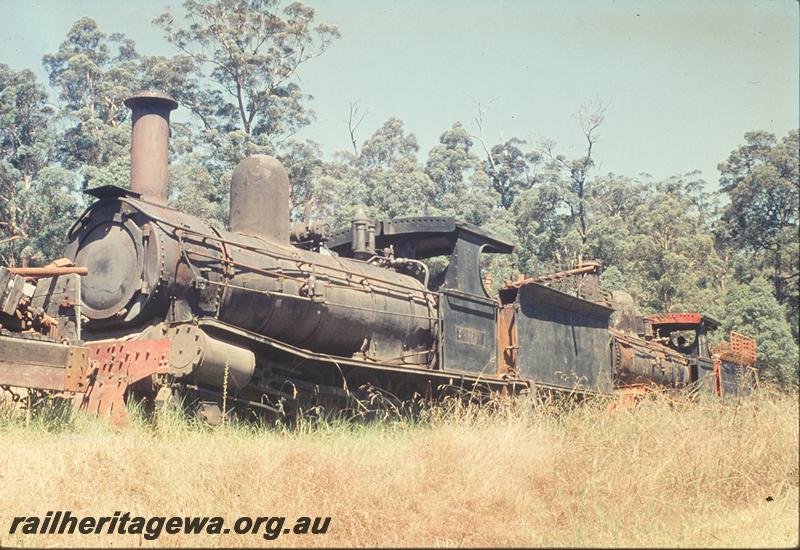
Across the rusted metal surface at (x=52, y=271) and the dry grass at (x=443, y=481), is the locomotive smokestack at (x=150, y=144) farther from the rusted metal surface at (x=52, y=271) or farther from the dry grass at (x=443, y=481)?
the dry grass at (x=443, y=481)

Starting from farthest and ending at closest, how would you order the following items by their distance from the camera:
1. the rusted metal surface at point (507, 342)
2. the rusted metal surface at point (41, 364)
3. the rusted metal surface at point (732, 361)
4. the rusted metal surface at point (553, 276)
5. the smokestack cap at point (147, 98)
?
the rusted metal surface at point (732, 361)
the rusted metal surface at point (553, 276)
the rusted metal surface at point (507, 342)
the smokestack cap at point (147, 98)
the rusted metal surface at point (41, 364)

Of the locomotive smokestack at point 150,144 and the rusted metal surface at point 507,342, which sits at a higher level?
the locomotive smokestack at point 150,144

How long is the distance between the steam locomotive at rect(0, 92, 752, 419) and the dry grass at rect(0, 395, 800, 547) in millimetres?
651

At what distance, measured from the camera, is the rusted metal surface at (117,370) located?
7113 millimetres

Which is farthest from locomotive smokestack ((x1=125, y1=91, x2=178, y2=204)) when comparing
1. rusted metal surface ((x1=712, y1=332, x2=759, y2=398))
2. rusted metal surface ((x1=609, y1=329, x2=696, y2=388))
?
rusted metal surface ((x1=712, y1=332, x2=759, y2=398))

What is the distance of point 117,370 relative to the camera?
732 centimetres

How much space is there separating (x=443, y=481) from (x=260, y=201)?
4.49 metres

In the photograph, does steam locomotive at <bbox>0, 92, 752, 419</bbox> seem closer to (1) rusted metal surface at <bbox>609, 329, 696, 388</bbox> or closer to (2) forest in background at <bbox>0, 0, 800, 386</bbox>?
(1) rusted metal surface at <bbox>609, 329, 696, 388</bbox>

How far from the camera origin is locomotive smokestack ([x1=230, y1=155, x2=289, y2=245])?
9.15m

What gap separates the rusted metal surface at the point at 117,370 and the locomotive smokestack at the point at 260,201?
7.21 ft

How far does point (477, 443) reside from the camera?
6.43m

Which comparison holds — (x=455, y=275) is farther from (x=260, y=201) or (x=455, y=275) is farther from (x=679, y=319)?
(x=679, y=319)

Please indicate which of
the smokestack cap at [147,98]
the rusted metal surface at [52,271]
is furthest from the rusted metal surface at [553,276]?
the rusted metal surface at [52,271]

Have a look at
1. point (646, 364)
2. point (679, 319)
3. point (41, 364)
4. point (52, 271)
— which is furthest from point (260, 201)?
point (679, 319)
